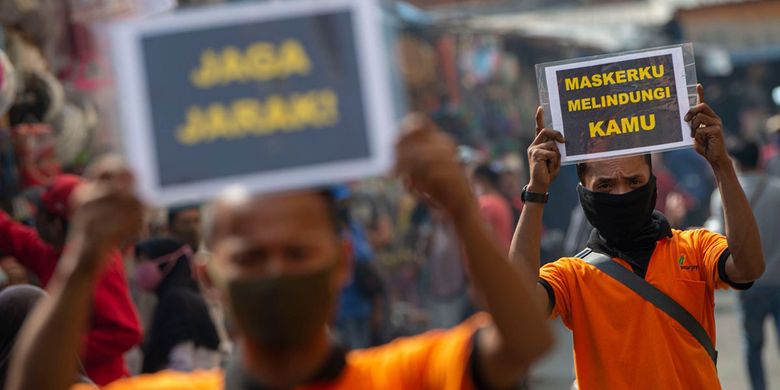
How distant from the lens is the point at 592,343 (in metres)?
4.26

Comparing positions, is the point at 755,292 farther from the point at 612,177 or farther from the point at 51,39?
the point at 51,39

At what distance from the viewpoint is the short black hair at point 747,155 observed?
29.9 ft

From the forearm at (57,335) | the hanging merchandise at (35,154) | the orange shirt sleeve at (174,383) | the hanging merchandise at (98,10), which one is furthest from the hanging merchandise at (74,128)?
the forearm at (57,335)

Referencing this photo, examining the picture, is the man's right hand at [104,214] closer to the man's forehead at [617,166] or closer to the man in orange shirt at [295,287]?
the man in orange shirt at [295,287]

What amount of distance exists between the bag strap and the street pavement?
200 inches

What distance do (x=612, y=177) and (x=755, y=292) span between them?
442cm

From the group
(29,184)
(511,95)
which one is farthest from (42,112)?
(511,95)

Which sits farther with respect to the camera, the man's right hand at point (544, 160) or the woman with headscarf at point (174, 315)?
the woman with headscarf at point (174, 315)

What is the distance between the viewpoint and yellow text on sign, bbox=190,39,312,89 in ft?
7.97

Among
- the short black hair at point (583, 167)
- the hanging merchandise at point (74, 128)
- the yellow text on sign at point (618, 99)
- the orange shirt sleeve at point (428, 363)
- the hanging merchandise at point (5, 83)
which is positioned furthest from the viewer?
the hanging merchandise at point (74, 128)

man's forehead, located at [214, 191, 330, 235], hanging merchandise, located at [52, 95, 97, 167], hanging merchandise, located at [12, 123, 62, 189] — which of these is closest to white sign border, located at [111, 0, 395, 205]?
man's forehead, located at [214, 191, 330, 235]

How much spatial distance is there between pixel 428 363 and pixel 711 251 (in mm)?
2034

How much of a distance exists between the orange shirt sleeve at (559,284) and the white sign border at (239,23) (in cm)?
193

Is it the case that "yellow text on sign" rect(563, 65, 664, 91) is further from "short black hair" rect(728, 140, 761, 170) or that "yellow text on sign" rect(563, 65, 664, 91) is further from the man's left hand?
"short black hair" rect(728, 140, 761, 170)
